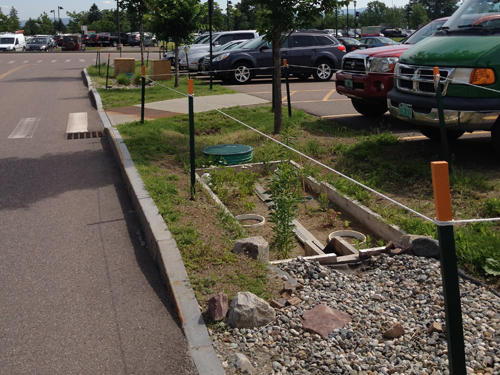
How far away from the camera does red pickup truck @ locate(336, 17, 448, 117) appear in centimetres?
1041

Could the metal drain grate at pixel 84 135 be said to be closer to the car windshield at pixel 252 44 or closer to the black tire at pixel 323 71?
the car windshield at pixel 252 44

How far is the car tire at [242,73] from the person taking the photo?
20.3 meters

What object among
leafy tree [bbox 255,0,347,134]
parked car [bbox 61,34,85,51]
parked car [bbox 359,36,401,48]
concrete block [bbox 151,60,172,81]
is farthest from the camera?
parked car [bbox 61,34,85,51]

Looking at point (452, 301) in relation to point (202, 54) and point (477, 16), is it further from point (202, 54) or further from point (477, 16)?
point (202, 54)

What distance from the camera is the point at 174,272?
455 centimetres

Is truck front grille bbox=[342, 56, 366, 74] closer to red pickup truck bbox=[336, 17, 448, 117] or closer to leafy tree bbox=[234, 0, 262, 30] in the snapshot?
red pickup truck bbox=[336, 17, 448, 117]

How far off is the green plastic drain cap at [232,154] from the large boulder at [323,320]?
14.4 feet

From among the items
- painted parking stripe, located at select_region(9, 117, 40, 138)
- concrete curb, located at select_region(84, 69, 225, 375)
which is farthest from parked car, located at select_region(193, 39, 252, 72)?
concrete curb, located at select_region(84, 69, 225, 375)

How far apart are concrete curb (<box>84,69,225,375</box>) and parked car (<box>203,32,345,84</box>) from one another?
518 inches

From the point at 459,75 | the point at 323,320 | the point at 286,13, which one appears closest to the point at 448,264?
the point at 323,320

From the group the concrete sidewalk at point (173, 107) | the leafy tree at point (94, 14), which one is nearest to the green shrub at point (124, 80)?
the concrete sidewalk at point (173, 107)

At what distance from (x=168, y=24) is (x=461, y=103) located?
567 inches

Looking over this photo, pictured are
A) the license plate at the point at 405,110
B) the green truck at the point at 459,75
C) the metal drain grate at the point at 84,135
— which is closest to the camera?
the green truck at the point at 459,75

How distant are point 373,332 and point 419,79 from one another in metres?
4.76
